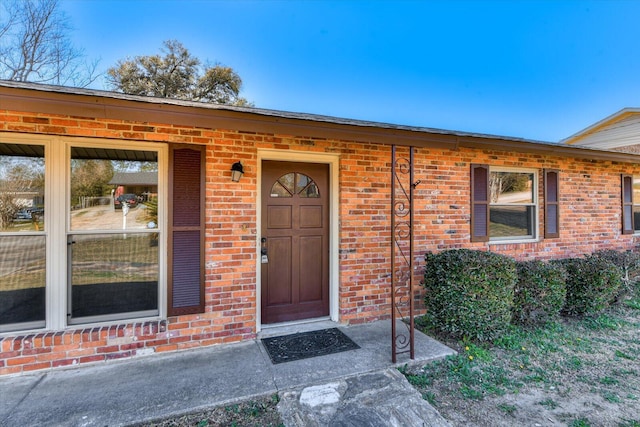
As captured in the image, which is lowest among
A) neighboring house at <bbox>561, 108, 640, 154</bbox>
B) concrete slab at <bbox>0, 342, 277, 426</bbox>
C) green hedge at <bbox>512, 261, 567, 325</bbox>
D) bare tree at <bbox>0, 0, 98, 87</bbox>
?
concrete slab at <bbox>0, 342, 277, 426</bbox>

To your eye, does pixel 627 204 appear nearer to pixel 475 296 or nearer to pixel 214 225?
pixel 475 296

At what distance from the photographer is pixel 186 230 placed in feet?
10.7

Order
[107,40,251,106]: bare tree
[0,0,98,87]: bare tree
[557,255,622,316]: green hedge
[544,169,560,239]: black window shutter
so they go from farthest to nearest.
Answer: [107,40,251,106]: bare tree < [0,0,98,87]: bare tree < [544,169,560,239]: black window shutter < [557,255,622,316]: green hedge

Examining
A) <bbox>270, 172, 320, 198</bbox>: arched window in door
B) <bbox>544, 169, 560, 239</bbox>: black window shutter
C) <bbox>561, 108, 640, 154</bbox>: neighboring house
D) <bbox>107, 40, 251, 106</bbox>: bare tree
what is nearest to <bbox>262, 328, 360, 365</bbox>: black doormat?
<bbox>270, 172, 320, 198</bbox>: arched window in door

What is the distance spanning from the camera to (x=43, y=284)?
115 inches

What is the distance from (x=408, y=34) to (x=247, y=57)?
673 cm

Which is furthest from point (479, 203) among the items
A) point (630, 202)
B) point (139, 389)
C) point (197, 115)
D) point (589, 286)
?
point (139, 389)

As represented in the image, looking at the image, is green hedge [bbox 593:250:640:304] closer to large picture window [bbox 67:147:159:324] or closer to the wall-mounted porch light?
the wall-mounted porch light

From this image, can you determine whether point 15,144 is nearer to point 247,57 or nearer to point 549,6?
point 247,57

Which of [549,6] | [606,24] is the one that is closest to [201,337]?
[549,6]

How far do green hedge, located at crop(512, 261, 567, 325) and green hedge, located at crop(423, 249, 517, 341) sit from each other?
326mm

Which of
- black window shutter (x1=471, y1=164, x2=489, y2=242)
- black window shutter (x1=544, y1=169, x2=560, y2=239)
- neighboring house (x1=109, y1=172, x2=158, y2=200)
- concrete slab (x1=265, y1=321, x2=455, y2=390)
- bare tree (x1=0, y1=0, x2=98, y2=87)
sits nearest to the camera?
concrete slab (x1=265, y1=321, x2=455, y2=390)

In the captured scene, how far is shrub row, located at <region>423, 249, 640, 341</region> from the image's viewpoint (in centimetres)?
350

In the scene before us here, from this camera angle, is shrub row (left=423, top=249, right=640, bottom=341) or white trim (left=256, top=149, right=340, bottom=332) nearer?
shrub row (left=423, top=249, right=640, bottom=341)
